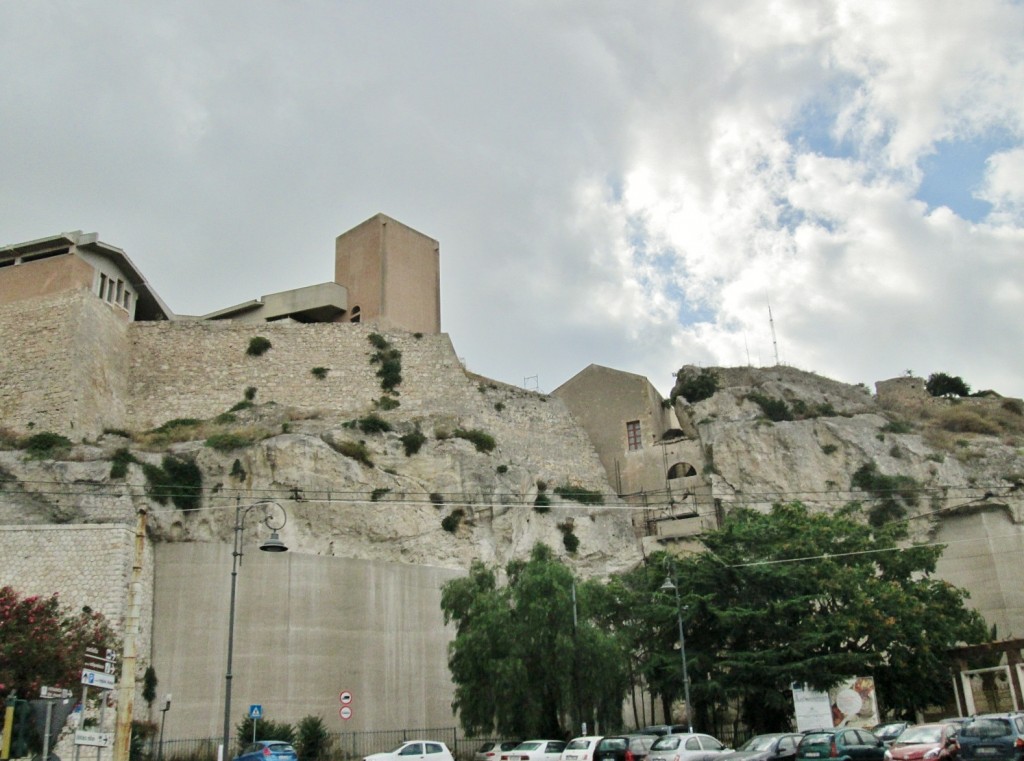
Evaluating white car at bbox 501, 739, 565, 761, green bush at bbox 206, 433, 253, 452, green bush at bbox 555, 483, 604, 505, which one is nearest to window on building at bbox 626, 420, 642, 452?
green bush at bbox 555, 483, 604, 505

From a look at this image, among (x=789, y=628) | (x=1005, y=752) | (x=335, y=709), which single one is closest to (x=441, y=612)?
(x=335, y=709)

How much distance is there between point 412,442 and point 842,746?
2346 cm

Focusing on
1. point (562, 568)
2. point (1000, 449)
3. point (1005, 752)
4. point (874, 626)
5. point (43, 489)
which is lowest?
point (1005, 752)

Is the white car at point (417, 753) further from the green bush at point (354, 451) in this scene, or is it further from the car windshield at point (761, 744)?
the green bush at point (354, 451)

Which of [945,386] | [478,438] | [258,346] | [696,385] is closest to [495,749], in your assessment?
[478,438]

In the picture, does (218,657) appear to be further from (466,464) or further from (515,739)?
(466,464)

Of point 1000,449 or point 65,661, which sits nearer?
point 65,661

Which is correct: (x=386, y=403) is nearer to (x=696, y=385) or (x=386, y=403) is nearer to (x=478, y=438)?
(x=478, y=438)

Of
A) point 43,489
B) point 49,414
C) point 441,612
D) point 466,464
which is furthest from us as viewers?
point 466,464

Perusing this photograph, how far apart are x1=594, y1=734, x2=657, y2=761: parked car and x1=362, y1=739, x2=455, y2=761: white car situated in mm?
4520

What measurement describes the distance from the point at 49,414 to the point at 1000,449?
149ft

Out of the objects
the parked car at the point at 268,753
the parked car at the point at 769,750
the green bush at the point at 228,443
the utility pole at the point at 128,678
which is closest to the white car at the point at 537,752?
the parked car at the point at 769,750

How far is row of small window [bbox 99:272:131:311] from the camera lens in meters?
42.5

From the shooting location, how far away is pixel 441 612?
114ft
